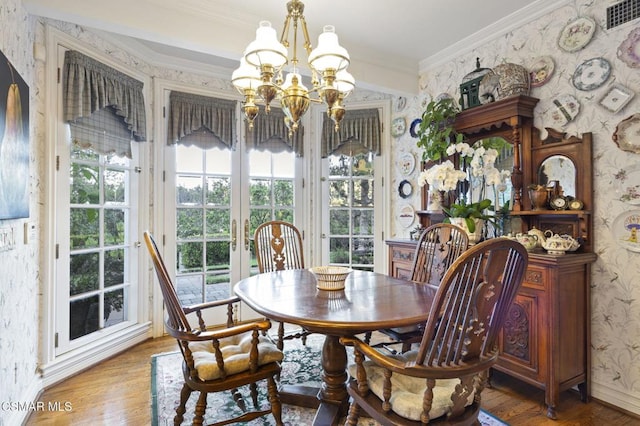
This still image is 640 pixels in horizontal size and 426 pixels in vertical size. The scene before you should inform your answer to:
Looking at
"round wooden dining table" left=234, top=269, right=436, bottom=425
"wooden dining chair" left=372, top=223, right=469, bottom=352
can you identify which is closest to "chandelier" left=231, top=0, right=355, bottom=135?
"round wooden dining table" left=234, top=269, right=436, bottom=425

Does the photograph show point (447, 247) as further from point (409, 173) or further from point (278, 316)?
point (409, 173)

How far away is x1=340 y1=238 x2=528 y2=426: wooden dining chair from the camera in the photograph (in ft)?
3.82

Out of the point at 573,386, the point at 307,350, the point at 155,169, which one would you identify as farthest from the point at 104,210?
the point at 573,386

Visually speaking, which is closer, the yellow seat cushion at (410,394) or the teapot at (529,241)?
the yellow seat cushion at (410,394)

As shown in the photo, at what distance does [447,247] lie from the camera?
221 centimetres

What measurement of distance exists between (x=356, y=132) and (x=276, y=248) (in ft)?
5.59

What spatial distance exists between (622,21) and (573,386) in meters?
2.25

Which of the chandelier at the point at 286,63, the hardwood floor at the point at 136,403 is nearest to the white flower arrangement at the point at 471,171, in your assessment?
the chandelier at the point at 286,63

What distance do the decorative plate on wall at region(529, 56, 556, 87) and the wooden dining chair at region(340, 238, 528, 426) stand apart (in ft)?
6.14

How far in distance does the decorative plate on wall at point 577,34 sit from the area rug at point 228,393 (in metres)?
2.40

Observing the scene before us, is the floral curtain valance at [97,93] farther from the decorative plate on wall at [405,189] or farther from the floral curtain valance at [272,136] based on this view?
the decorative plate on wall at [405,189]

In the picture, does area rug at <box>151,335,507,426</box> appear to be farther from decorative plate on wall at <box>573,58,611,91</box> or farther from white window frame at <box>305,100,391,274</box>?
decorative plate on wall at <box>573,58,611,91</box>

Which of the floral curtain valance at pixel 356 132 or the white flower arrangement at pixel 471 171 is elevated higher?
the floral curtain valance at pixel 356 132

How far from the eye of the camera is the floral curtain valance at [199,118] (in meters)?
3.29
